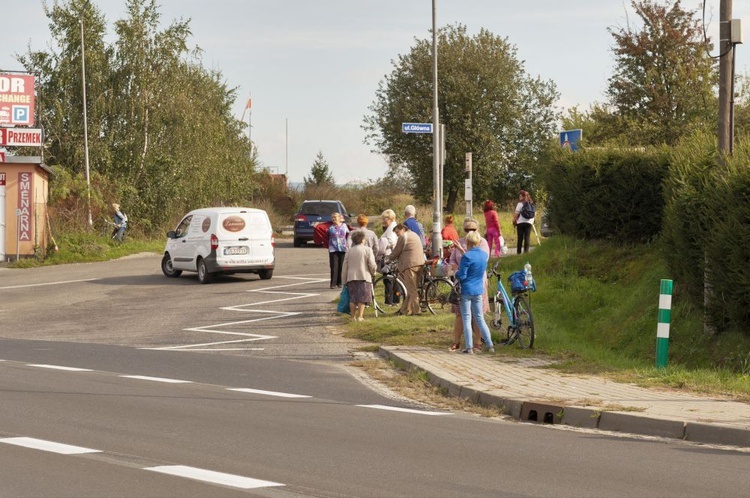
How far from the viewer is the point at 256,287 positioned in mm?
27203

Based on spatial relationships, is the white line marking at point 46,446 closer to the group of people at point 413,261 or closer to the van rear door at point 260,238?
the group of people at point 413,261

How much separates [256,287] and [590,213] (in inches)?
332

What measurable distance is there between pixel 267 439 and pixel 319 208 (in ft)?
116

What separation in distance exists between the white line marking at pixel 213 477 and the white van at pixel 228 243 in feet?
66.4

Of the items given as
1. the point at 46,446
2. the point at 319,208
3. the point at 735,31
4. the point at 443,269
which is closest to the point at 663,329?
the point at 735,31

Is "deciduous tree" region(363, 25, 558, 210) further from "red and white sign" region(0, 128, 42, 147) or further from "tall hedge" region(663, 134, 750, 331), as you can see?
"tall hedge" region(663, 134, 750, 331)

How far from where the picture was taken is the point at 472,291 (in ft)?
51.2

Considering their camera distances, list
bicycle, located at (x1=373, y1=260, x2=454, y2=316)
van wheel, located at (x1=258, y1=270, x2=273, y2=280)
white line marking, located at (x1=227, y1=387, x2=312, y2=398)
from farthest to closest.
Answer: van wheel, located at (x1=258, y1=270, x2=273, y2=280) → bicycle, located at (x1=373, y1=260, x2=454, y2=316) → white line marking, located at (x1=227, y1=387, x2=312, y2=398)

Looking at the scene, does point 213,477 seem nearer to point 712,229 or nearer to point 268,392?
point 268,392

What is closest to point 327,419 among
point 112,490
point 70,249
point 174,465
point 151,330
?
point 174,465

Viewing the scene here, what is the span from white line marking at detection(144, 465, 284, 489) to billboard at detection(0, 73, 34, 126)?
33.8 m

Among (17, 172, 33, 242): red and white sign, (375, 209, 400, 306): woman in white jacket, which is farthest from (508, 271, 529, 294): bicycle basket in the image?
(17, 172, 33, 242): red and white sign

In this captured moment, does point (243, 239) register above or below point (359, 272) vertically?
above

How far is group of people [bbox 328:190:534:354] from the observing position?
1568 centimetres
